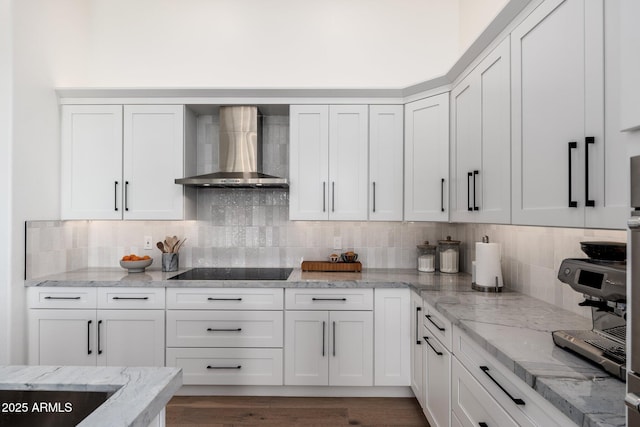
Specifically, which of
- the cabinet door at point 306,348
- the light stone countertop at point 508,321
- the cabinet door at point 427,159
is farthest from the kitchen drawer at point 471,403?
the cabinet door at point 427,159

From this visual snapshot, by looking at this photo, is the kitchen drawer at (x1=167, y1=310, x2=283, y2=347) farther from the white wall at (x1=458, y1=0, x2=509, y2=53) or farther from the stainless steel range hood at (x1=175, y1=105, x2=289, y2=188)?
the white wall at (x1=458, y1=0, x2=509, y2=53)

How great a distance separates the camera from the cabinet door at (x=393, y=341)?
267 centimetres

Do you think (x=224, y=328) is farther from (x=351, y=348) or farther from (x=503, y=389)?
(x=503, y=389)

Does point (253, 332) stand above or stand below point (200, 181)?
below

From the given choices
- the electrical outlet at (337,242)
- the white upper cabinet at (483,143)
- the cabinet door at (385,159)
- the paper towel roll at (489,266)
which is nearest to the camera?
the white upper cabinet at (483,143)

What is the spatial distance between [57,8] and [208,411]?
3301 millimetres

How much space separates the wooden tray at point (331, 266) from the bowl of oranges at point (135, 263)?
51.2 inches

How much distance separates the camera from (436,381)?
2.07 meters

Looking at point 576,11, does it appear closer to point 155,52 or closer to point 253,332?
point 253,332

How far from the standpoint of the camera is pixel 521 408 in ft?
3.78

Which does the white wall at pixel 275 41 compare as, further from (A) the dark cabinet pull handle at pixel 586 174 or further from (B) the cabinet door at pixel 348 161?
(A) the dark cabinet pull handle at pixel 586 174

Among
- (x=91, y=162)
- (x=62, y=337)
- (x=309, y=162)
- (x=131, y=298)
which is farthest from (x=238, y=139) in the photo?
(x=62, y=337)

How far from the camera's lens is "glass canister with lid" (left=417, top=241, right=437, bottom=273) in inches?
121

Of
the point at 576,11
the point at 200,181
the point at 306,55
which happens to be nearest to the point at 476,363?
the point at 576,11
